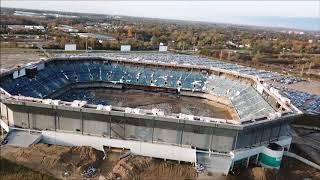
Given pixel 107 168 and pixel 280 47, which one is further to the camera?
pixel 280 47

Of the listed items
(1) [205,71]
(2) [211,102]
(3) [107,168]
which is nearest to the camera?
(3) [107,168]

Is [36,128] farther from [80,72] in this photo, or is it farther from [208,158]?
[80,72]

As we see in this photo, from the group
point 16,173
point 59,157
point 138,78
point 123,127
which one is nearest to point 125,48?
point 138,78

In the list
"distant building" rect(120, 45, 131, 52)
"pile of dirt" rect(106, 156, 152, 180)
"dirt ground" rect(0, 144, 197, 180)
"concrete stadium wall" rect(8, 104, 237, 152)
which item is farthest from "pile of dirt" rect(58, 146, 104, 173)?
"distant building" rect(120, 45, 131, 52)

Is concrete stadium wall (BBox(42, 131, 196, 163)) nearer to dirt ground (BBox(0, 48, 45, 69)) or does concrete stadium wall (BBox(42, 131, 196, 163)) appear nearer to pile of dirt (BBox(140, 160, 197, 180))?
pile of dirt (BBox(140, 160, 197, 180))

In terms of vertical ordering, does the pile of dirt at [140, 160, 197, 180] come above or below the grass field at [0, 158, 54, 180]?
below

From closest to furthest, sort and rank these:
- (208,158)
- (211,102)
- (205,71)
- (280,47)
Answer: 1. (208,158)
2. (211,102)
3. (205,71)
4. (280,47)

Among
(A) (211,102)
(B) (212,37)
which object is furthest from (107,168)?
(B) (212,37)
